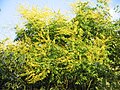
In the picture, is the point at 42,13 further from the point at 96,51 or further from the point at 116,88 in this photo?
the point at 116,88

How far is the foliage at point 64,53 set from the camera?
1332 centimetres

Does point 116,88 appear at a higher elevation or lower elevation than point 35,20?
lower

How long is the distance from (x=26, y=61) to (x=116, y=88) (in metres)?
3.65

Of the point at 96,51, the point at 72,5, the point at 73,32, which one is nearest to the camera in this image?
the point at 96,51

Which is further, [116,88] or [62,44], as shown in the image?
[62,44]

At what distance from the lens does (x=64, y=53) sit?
1341cm

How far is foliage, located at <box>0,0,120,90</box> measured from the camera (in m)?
13.3

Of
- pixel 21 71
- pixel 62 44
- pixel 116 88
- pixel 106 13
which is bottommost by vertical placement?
pixel 116 88

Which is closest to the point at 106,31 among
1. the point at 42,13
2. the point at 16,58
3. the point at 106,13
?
the point at 106,13

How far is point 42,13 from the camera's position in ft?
49.0

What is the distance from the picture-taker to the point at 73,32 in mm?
14094

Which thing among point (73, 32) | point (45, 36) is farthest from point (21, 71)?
point (73, 32)

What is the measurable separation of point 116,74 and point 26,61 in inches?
140

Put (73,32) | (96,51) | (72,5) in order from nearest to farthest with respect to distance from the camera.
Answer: (96,51)
(73,32)
(72,5)
